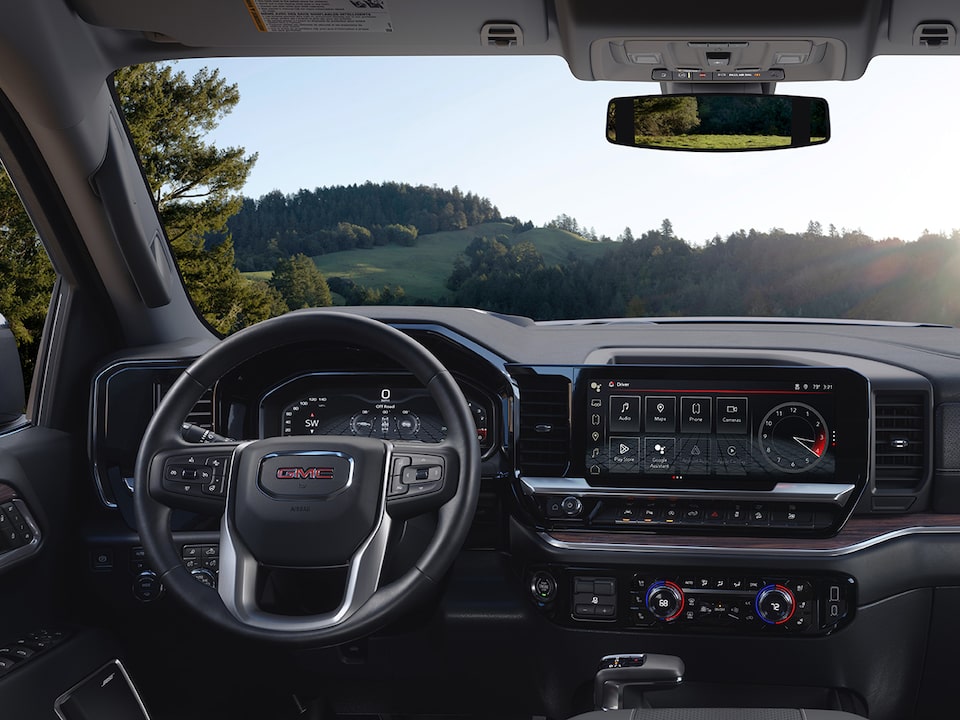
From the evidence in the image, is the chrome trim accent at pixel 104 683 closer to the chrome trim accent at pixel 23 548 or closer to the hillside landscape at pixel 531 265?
the chrome trim accent at pixel 23 548

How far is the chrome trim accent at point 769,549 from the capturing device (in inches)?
103

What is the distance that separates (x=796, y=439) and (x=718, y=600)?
0.53 m

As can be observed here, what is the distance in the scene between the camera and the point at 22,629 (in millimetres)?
2586

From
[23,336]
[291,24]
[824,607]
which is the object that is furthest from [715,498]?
[23,336]

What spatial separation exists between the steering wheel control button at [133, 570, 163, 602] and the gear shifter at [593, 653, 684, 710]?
1403mm

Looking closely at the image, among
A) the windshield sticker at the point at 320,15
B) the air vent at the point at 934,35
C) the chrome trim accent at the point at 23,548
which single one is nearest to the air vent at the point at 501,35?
the windshield sticker at the point at 320,15

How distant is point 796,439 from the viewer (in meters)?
2.62

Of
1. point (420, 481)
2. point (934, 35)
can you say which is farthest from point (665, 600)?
point (934, 35)

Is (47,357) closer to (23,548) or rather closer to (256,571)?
(23,548)

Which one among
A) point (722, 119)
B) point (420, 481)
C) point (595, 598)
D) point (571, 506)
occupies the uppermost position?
point (722, 119)

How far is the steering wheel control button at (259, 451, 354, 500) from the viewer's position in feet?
6.93

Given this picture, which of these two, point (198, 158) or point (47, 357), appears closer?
point (47, 357)

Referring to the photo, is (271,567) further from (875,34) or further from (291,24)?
(875,34)

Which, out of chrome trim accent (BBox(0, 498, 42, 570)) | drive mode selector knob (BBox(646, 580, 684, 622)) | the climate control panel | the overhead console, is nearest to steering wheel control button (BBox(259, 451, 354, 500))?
the overhead console
